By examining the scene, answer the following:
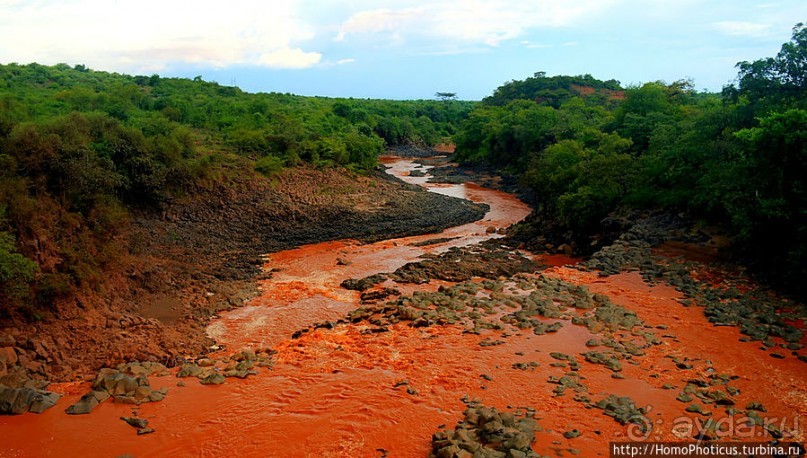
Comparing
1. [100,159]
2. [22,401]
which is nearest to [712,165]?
[22,401]

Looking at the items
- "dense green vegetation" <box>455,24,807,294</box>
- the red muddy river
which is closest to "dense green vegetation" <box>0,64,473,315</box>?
the red muddy river

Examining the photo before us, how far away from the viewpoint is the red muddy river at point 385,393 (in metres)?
9.78

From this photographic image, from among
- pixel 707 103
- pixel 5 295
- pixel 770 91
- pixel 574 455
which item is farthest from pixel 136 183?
pixel 707 103

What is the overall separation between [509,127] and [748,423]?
43.9 meters

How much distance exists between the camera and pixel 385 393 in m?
11.6

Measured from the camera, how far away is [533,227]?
28.2m

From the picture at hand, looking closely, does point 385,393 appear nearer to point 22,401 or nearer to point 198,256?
point 22,401

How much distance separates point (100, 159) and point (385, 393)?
Answer: 19070 mm

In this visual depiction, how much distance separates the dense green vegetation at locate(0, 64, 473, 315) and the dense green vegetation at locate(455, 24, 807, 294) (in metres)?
18.0

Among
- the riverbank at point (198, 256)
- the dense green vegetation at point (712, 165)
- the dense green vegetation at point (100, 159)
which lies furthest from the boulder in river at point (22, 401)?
the dense green vegetation at point (712, 165)

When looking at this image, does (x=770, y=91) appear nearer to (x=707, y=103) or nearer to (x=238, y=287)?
(x=707, y=103)

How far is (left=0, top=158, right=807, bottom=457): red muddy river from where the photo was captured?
978cm

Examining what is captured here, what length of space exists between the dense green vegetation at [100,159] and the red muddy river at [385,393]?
4183 mm

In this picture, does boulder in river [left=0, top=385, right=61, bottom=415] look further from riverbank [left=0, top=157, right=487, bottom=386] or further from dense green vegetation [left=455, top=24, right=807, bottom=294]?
dense green vegetation [left=455, top=24, right=807, bottom=294]
